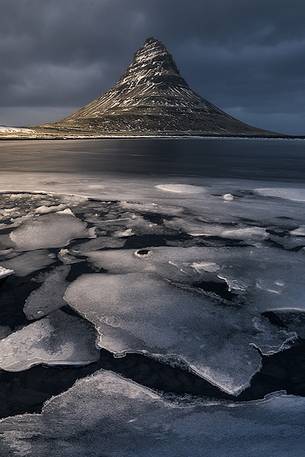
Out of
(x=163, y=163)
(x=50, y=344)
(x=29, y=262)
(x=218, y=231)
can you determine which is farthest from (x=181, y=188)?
(x=163, y=163)

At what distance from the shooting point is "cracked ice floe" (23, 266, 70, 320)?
786 cm

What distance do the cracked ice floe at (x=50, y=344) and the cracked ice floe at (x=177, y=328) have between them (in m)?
0.28

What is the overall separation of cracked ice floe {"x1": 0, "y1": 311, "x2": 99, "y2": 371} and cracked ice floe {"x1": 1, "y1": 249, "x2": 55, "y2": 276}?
2.80 m

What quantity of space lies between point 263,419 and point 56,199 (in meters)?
17.4

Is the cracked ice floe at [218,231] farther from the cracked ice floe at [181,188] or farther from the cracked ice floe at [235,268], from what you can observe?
the cracked ice floe at [181,188]

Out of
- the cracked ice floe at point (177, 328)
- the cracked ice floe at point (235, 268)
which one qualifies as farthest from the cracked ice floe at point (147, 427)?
the cracked ice floe at point (235, 268)

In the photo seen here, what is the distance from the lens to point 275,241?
41.4 feet

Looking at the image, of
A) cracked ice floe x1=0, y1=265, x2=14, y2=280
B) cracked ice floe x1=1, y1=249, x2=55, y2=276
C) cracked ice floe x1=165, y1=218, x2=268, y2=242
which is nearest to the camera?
cracked ice floe x1=0, y1=265, x2=14, y2=280

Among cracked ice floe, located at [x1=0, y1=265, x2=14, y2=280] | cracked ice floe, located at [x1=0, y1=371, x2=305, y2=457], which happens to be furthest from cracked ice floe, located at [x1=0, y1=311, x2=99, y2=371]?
cracked ice floe, located at [x1=0, y1=265, x2=14, y2=280]

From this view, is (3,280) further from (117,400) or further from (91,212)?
(91,212)

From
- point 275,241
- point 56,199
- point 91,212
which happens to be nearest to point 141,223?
point 91,212

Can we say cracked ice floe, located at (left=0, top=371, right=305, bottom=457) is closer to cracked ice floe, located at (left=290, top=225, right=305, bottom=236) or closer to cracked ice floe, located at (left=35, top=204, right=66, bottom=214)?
cracked ice floe, located at (left=290, top=225, right=305, bottom=236)

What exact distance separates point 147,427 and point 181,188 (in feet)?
69.7

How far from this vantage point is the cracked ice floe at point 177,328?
619 cm
